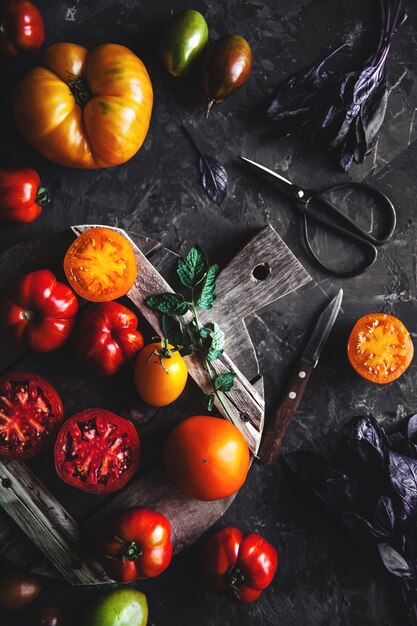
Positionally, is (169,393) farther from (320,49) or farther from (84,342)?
(320,49)

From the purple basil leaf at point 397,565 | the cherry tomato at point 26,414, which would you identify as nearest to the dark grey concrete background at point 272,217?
the purple basil leaf at point 397,565

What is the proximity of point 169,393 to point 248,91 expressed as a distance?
3.40ft

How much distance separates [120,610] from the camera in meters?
1.87

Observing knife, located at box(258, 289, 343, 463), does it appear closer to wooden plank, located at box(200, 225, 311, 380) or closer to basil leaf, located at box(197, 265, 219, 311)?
wooden plank, located at box(200, 225, 311, 380)

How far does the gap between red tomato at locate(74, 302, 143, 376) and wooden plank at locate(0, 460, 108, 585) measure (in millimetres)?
378

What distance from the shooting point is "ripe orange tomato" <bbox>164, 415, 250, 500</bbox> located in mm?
1702

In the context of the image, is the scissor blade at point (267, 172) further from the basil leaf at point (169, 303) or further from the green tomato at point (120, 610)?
the green tomato at point (120, 610)

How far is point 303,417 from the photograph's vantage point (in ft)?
6.83

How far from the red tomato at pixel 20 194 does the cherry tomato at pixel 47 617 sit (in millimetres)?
1188

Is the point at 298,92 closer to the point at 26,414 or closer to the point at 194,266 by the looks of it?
the point at 194,266

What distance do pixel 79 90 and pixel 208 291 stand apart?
693 mm

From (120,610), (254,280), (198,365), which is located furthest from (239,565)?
(254,280)

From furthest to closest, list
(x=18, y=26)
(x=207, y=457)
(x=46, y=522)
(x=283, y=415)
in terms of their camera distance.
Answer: (x=283, y=415)
(x=18, y=26)
(x=46, y=522)
(x=207, y=457)

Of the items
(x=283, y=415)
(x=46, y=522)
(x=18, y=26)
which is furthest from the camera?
(x=283, y=415)
